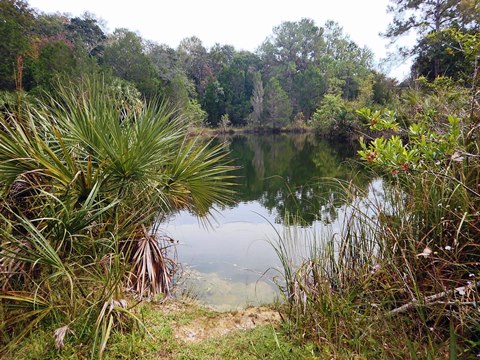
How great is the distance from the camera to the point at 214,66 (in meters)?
58.6

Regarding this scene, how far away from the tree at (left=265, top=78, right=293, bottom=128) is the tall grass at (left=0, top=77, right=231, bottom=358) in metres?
42.4

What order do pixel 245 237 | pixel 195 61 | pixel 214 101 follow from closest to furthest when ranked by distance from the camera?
1. pixel 245 237
2. pixel 214 101
3. pixel 195 61

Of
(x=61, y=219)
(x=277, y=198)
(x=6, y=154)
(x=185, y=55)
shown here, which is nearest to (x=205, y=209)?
(x=61, y=219)

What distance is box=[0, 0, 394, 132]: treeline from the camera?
23.4m

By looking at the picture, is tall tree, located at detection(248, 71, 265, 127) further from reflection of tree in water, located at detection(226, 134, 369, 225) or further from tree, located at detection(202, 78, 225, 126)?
reflection of tree in water, located at detection(226, 134, 369, 225)

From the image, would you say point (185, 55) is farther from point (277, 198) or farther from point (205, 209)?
point (205, 209)

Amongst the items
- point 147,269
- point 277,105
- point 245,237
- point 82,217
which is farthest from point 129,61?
point 82,217

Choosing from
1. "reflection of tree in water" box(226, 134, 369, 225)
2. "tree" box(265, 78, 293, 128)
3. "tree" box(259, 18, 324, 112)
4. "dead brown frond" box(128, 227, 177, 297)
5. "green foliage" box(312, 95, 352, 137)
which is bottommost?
"dead brown frond" box(128, 227, 177, 297)

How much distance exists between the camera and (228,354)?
252 cm

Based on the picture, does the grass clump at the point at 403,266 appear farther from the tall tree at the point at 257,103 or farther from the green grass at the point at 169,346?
the tall tree at the point at 257,103

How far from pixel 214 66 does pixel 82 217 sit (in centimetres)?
6064

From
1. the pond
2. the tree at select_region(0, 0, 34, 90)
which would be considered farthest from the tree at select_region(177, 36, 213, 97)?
the pond

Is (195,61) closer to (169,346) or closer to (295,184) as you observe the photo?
(295,184)

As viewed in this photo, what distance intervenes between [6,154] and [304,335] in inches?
123
